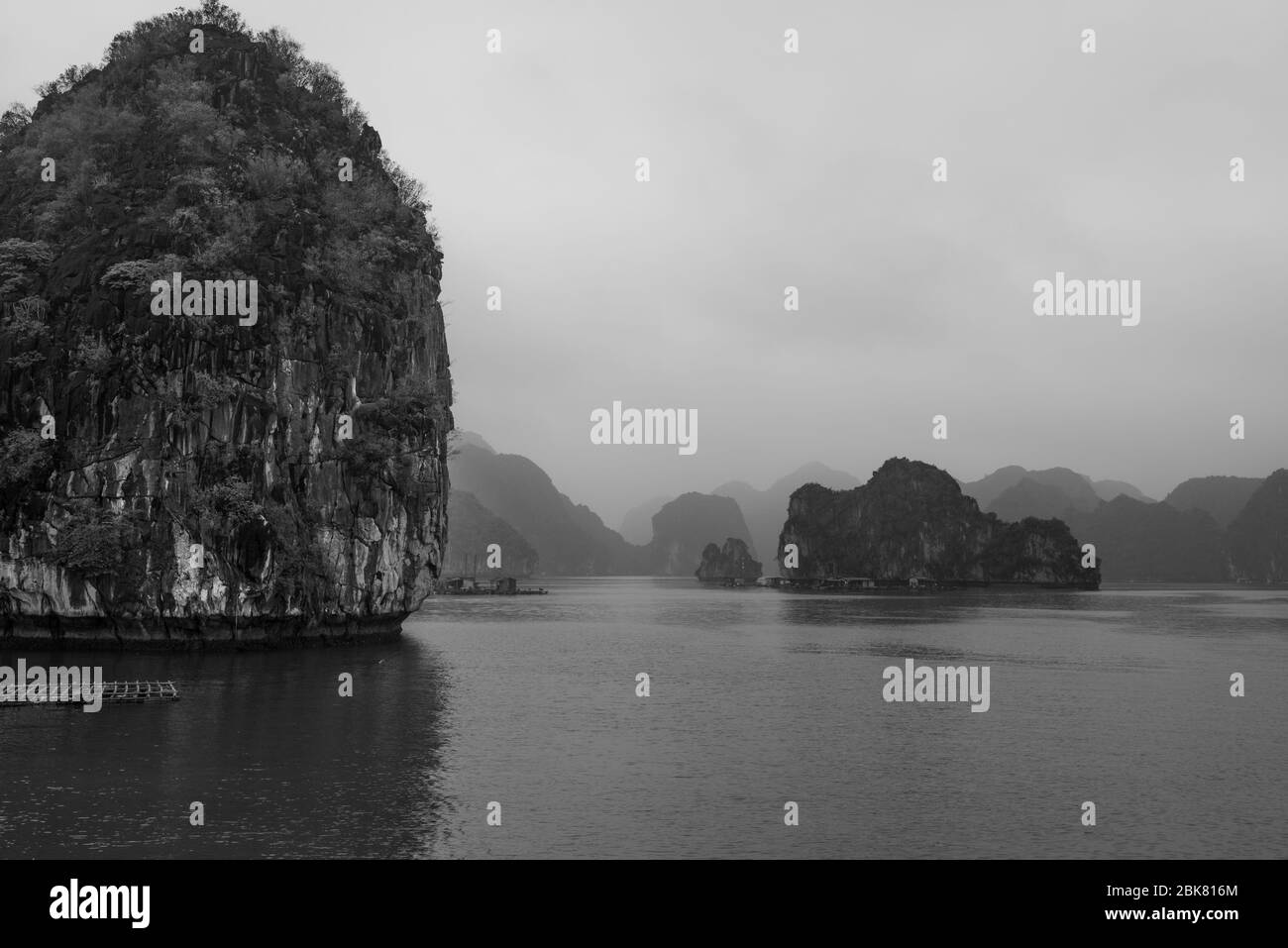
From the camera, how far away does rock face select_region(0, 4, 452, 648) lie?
204ft

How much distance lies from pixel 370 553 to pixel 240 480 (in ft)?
36.7

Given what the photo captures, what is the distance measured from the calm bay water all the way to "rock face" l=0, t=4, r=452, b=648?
5.23m

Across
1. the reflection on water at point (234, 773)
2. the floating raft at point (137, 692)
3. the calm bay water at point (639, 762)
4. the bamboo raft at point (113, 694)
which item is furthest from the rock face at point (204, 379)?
the bamboo raft at point (113, 694)

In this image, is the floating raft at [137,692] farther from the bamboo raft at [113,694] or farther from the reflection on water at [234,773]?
the reflection on water at [234,773]

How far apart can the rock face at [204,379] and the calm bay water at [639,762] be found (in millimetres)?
5235

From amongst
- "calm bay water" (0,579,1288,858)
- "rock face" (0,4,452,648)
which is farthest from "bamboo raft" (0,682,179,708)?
"rock face" (0,4,452,648)

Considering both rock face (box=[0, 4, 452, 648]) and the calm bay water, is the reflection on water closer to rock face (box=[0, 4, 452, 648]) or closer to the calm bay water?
the calm bay water

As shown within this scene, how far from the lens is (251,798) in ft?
91.9

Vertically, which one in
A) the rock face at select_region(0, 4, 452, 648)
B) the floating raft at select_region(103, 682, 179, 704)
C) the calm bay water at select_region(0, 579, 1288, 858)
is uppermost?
the rock face at select_region(0, 4, 452, 648)

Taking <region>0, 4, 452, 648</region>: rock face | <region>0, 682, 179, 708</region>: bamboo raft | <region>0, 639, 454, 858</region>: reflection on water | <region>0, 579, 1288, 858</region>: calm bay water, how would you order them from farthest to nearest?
<region>0, 4, 452, 648</region>: rock face, <region>0, 682, 179, 708</region>: bamboo raft, <region>0, 579, 1288, 858</region>: calm bay water, <region>0, 639, 454, 858</region>: reflection on water

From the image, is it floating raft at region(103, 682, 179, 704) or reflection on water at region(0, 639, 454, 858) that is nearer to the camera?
reflection on water at region(0, 639, 454, 858)

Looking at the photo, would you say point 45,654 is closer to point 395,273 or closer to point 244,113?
point 395,273

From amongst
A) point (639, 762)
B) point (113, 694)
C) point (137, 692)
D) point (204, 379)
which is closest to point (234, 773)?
point (639, 762)

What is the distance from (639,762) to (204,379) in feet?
145
